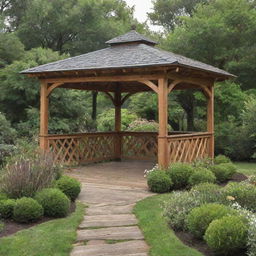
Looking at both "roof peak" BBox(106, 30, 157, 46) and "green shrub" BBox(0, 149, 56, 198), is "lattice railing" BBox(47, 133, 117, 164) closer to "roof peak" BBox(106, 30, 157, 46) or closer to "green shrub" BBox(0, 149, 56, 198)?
"roof peak" BBox(106, 30, 157, 46)

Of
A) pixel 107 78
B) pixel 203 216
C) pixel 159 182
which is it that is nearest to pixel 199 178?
pixel 159 182

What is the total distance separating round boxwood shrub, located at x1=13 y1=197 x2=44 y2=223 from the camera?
20.0ft

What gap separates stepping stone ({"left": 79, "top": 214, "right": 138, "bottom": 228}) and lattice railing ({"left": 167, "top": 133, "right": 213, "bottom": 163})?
3862mm

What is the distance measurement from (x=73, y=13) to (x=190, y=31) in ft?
32.5

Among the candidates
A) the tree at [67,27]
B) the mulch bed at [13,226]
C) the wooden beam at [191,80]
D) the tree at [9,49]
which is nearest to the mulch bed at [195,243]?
the mulch bed at [13,226]

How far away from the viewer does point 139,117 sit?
22312 millimetres

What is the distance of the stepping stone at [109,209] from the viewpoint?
6934 millimetres

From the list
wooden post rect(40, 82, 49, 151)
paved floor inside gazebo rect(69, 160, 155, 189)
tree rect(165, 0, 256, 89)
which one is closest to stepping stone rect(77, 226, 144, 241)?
paved floor inside gazebo rect(69, 160, 155, 189)

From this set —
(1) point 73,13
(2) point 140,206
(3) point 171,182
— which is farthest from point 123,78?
(1) point 73,13

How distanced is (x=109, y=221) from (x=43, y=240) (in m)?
1.26

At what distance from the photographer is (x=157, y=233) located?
223 inches

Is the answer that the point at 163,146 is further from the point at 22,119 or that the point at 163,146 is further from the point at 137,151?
the point at 22,119

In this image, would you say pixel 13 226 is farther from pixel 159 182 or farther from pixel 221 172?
pixel 221 172

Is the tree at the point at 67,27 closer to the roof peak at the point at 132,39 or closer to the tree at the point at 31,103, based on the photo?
the tree at the point at 31,103
